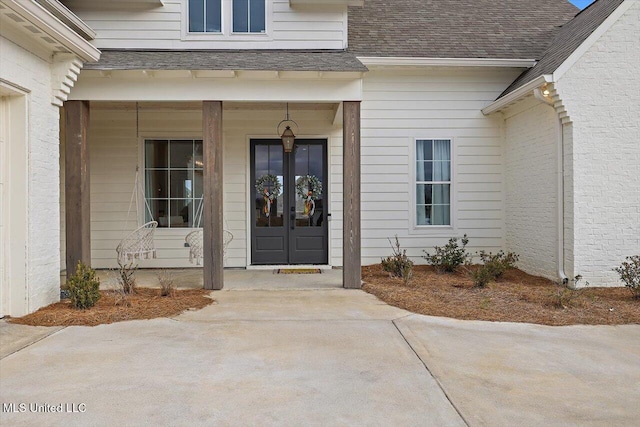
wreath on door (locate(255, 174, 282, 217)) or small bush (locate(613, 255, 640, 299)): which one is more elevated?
wreath on door (locate(255, 174, 282, 217))

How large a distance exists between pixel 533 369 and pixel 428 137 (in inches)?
232

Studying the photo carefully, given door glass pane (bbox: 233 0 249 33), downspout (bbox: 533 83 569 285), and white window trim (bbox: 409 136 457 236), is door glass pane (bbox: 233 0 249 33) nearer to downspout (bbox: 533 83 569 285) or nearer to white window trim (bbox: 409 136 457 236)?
white window trim (bbox: 409 136 457 236)

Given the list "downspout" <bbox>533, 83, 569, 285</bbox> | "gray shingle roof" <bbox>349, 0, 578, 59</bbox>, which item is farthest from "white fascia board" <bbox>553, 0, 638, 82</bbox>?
"gray shingle roof" <bbox>349, 0, 578, 59</bbox>

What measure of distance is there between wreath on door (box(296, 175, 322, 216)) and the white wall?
4.36 meters

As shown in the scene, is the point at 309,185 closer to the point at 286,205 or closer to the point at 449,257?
the point at 286,205

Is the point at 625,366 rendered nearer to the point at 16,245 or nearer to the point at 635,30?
the point at 635,30

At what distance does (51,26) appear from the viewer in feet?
16.2

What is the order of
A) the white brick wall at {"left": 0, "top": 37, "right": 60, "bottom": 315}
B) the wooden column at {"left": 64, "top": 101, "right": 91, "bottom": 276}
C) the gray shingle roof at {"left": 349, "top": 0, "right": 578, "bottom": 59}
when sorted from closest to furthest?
the white brick wall at {"left": 0, "top": 37, "right": 60, "bottom": 315} < the wooden column at {"left": 64, "top": 101, "right": 91, "bottom": 276} < the gray shingle roof at {"left": 349, "top": 0, "right": 578, "bottom": 59}

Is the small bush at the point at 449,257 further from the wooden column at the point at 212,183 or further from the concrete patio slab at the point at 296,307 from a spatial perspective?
the wooden column at the point at 212,183

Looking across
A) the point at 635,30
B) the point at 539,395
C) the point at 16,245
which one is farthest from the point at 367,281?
the point at 635,30

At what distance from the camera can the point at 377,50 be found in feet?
28.4

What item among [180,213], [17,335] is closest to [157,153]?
[180,213]

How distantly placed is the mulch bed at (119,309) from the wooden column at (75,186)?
73 centimetres

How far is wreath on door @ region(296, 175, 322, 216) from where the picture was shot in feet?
29.7
